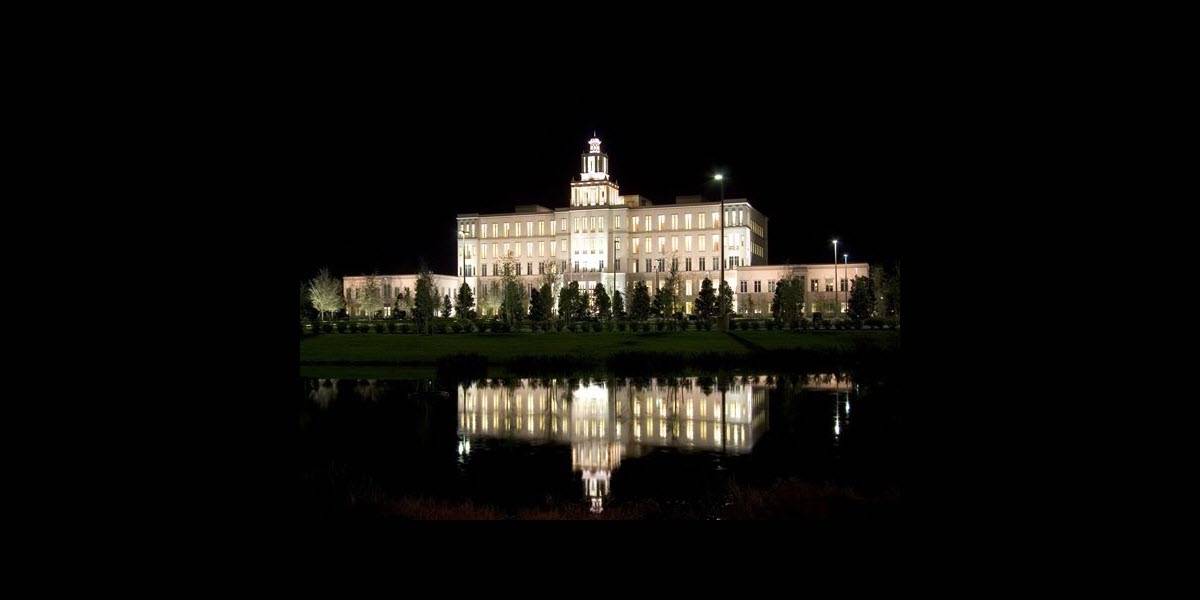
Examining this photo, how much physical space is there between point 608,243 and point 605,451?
8234cm

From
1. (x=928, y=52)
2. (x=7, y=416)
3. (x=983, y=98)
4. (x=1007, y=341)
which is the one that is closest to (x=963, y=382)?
A: (x=1007, y=341)

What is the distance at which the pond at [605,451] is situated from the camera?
26.6 ft

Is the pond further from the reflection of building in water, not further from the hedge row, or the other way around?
the hedge row

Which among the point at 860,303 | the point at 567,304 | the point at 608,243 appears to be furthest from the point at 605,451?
the point at 608,243

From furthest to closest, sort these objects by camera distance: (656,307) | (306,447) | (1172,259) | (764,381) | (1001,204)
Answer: (656,307) < (764,381) < (306,447) < (1001,204) < (1172,259)

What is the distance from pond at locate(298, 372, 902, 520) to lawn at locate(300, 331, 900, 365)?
324 inches

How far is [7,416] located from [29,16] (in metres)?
1.92

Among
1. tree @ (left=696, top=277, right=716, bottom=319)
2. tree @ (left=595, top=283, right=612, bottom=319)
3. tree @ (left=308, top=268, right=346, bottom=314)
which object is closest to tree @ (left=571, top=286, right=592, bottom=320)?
tree @ (left=595, top=283, right=612, bottom=319)

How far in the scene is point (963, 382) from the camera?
4219 millimetres

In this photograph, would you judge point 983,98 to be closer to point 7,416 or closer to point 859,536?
point 859,536

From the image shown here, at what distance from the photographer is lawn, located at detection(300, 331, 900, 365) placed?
99.8ft

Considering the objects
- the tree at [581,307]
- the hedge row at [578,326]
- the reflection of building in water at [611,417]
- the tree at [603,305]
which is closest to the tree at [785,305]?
the hedge row at [578,326]

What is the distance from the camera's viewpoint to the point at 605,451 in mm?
12688

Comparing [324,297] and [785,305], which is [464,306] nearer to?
[324,297]
